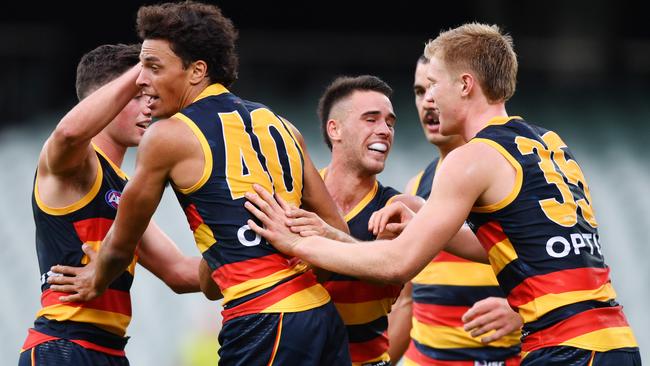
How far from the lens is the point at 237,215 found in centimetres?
469

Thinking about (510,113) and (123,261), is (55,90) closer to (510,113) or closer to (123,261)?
(510,113)

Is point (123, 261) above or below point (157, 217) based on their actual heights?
above

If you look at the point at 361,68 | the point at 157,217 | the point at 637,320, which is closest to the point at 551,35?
the point at 361,68

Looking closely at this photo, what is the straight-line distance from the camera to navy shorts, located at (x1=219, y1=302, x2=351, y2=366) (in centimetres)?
459

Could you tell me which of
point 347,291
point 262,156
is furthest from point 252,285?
point 347,291

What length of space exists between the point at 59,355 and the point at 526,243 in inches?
96.9

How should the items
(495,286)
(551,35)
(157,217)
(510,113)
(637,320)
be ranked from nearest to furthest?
(495,286), (637,320), (157,217), (510,113), (551,35)


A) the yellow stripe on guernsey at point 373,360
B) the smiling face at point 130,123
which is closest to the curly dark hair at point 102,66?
the smiling face at point 130,123

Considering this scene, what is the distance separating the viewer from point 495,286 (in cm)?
648

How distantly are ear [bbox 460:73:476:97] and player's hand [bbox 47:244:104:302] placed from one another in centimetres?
209

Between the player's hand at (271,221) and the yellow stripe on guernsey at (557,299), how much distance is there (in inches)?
44.3

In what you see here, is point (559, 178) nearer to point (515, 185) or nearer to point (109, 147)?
point (515, 185)

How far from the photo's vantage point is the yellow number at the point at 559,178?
15.1ft

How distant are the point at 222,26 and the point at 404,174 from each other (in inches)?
338
